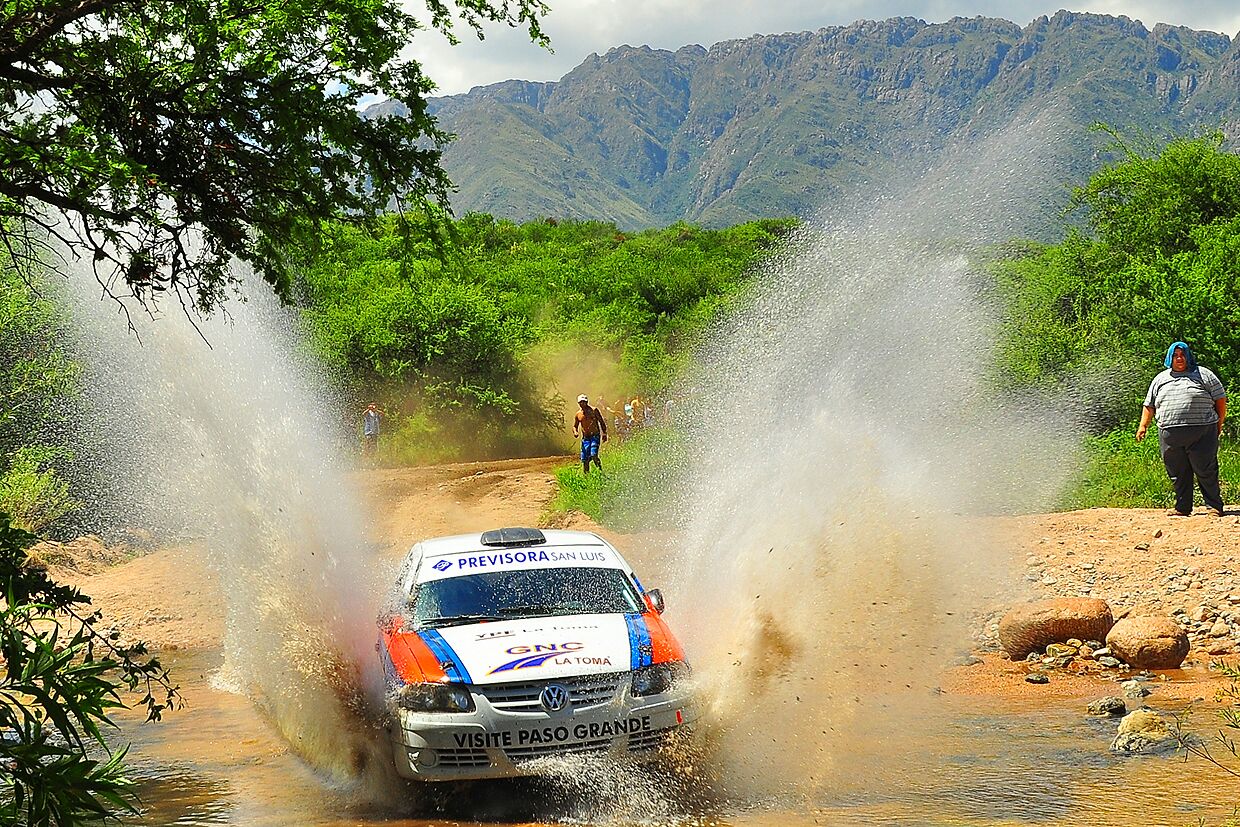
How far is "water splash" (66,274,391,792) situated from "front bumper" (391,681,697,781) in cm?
76

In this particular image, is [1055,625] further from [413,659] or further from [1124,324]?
[1124,324]

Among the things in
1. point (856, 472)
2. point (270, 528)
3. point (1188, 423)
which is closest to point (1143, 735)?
point (856, 472)

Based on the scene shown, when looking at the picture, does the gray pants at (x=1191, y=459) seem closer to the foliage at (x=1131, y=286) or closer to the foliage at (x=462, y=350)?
the foliage at (x=1131, y=286)

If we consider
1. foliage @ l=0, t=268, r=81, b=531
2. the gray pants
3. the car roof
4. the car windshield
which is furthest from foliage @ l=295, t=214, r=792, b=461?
the car windshield

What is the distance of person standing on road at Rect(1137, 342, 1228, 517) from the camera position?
523 inches

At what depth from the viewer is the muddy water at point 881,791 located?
6.88m

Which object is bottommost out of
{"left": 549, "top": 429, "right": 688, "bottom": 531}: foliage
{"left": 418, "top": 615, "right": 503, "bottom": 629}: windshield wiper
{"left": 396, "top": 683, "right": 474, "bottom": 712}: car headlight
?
{"left": 549, "top": 429, "right": 688, "bottom": 531}: foliage

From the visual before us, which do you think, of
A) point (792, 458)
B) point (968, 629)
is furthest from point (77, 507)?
point (968, 629)

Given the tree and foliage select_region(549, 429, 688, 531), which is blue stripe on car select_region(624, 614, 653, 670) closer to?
the tree

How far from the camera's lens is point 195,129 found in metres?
6.12

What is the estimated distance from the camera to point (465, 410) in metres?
38.2

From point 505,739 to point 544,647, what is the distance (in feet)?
2.15

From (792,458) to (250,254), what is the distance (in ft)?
22.5

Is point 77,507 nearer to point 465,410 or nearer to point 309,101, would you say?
point 309,101
